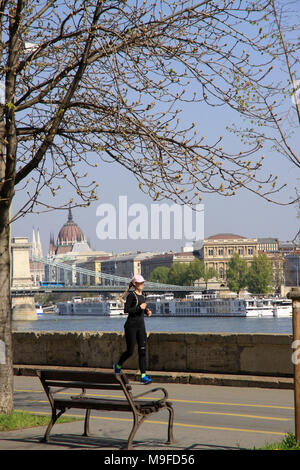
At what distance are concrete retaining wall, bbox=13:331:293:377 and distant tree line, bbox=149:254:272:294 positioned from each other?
120670 mm

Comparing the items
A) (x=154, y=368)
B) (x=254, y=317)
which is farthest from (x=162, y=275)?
(x=154, y=368)

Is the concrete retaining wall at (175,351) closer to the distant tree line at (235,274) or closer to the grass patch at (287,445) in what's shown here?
the grass patch at (287,445)

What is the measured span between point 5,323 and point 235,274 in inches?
5361

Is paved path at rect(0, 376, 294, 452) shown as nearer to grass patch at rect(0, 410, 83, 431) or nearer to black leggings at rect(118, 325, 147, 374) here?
grass patch at rect(0, 410, 83, 431)

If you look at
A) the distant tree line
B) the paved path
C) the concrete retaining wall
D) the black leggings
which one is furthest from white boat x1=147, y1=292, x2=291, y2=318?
the paved path

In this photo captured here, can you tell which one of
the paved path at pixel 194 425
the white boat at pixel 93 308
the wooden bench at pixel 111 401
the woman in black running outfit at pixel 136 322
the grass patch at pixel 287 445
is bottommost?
the white boat at pixel 93 308

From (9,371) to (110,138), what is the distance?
2.49 meters

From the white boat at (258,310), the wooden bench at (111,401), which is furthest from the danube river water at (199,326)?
the wooden bench at (111,401)

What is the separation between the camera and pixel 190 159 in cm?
805

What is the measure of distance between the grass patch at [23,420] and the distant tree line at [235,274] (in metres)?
125

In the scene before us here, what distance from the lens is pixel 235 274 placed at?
469ft

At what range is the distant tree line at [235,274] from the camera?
438 ft

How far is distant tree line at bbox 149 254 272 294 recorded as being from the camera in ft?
438

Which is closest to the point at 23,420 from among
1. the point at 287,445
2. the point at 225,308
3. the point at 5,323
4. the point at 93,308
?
the point at 5,323
